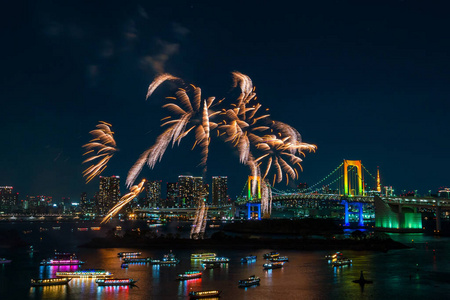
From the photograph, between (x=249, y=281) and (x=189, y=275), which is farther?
(x=189, y=275)

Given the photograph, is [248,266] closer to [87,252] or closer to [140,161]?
[140,161]

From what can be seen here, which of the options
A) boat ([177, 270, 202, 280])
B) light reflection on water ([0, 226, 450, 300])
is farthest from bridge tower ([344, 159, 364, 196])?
boat ([177, 270, 202, 280])

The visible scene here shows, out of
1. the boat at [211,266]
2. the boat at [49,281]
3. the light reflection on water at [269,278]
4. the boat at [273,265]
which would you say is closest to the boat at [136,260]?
the light reflection on water at [269,278]

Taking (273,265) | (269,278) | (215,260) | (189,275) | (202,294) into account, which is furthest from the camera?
(215,260)

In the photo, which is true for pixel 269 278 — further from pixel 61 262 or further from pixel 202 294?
pixel 61 262

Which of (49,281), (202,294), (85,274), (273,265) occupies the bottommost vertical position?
(202,294)

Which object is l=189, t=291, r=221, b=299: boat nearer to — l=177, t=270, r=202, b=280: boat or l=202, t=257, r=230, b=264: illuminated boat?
l=177, t=270, r=202, b=280: boat

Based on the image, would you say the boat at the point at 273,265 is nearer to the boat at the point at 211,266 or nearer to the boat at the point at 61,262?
the boat at the point at 211,266

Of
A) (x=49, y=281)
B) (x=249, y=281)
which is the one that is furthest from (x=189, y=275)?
(x=49, y=281)

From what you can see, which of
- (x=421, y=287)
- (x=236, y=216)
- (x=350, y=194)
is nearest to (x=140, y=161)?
(x=421, y=287)

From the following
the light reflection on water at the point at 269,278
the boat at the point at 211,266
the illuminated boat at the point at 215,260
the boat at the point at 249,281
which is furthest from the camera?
the illuminated boat at the point at 215,260

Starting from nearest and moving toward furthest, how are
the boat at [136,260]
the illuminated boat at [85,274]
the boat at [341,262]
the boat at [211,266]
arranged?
1. the illuminated boat at [85,274]
2. the boat at [211,266]
3. the boat at [341,262]
4. the boat at [136,260]
